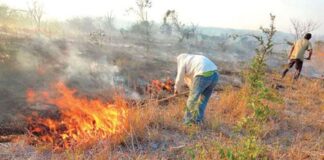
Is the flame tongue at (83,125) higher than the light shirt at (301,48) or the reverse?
the reverse

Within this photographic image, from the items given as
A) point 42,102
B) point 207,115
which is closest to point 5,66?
point 42,102

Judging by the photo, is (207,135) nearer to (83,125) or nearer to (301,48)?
(83,125)

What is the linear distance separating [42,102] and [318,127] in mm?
5219

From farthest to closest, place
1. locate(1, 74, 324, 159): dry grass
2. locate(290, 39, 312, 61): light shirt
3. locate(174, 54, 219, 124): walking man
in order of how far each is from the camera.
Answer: locate(290, 39, 312, 61): light shirt, locate(174, 54, 219, 124): walking man, locate(1, 74, 324, 159): dry grass

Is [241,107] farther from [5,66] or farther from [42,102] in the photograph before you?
[5,66]

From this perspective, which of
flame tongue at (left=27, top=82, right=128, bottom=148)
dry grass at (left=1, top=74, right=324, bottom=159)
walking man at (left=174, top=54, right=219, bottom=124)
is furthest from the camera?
walking man at (left=174, top=54, right=219, bottom=124)

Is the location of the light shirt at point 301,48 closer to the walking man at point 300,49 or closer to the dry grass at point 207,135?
the walking man at point 300,49

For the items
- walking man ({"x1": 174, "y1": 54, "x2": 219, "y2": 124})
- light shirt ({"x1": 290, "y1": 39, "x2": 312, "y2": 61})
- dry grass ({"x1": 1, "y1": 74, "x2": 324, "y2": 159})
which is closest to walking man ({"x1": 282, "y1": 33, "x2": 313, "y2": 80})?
light shirt ({"x1": 290, "y1": 39, "x2": 312, "y2": 61})

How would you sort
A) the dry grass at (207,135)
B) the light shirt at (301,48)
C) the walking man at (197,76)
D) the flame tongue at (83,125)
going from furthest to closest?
the light shirt at (301,48), the walking man at (197,76), the flame tongue at (83,125), the dry grass at (207,135)

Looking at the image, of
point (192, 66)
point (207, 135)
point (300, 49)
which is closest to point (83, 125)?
point (207, 135)

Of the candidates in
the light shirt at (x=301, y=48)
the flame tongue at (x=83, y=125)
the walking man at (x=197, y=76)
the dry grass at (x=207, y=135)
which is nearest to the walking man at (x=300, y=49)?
the light shirt at (x=301, y=48)

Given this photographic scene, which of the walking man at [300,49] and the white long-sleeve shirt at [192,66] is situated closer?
the white long-sleeve shirt at [192,66]

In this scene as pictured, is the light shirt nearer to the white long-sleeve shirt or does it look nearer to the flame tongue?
the white long-sleeve shirt

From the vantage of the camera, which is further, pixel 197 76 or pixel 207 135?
pixel 197 76
